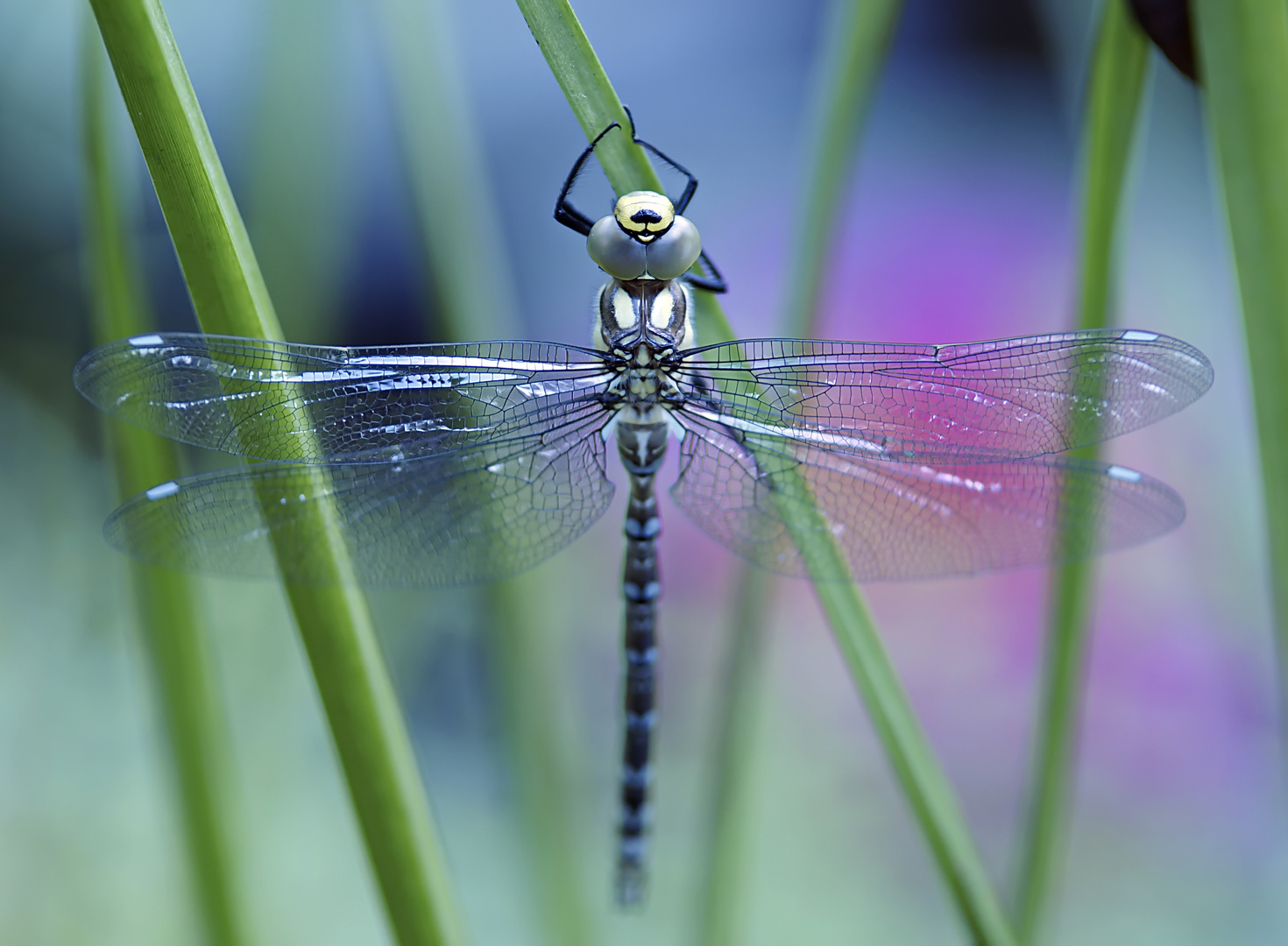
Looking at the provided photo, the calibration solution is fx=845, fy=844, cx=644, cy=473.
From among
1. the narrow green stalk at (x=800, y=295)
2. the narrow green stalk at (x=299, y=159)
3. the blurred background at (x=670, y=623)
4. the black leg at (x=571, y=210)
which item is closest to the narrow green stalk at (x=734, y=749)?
the narrow green stalk at (x=800, y=295)

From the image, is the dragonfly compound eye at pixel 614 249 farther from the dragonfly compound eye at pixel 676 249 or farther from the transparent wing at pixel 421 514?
the transparent wing at pixel 421 514

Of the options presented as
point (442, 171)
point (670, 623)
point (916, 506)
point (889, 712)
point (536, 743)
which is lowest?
point (889, 712)

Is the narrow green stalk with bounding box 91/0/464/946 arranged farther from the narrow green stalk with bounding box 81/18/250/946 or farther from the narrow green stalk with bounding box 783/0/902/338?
the narrow green stalk with bounding box 783/0/902/338

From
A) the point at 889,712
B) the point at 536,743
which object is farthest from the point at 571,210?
the point at 536,743

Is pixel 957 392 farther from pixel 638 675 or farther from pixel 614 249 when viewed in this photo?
pixel 638 675

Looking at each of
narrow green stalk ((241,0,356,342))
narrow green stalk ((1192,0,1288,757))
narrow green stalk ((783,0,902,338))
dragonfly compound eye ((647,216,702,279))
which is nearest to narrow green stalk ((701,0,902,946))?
narrow green stalk ((783,0,902,338))

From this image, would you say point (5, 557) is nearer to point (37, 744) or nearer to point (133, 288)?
point (37, 744)
